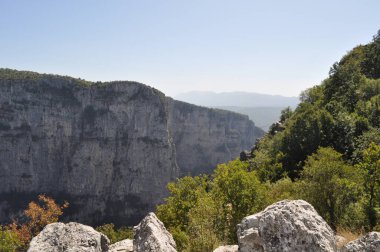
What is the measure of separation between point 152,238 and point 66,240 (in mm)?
2618

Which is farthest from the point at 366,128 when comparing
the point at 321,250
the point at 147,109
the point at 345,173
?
the point at 147,109

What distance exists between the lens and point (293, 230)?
27.5 ft

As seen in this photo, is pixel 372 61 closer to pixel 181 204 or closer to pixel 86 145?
pixel 181 204

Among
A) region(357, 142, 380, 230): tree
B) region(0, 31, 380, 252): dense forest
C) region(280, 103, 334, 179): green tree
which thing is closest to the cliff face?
region(0, 31, 380, 252): dense forest

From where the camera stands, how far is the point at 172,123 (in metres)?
195

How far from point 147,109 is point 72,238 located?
138949 millimetres

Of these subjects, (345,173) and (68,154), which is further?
(68,154)

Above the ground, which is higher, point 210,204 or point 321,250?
point 321,250

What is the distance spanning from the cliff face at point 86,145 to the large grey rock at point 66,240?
125 metres

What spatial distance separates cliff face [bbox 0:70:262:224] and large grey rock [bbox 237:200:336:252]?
12913cm

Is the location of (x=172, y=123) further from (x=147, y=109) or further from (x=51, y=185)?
(x=51, y=185)

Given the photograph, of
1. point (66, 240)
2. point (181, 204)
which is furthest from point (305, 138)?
point (66, 240)

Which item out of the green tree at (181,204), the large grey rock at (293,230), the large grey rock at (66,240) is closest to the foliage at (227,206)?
the green tree at (181,204)

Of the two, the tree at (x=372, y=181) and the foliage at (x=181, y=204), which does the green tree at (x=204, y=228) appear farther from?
the tree at (x=372, y=181)
